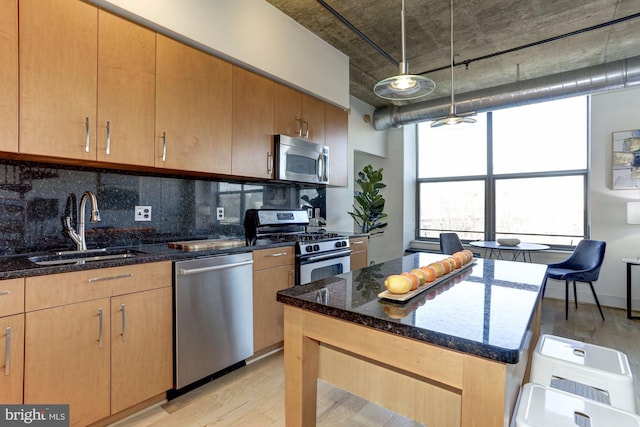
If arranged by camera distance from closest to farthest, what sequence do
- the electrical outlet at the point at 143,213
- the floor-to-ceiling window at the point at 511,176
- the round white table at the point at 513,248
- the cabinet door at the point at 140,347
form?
the cabinet door at the point at 140,347, the electrical outlet at the point at 143,213, the round white table at the point at 513,248, the floor-to-ceiling window at the point at 511,176

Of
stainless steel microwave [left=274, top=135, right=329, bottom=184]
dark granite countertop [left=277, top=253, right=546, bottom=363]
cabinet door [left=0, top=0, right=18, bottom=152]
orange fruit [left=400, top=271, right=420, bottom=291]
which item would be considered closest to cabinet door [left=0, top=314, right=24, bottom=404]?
cabinet door [left=0, top=0, right=18, bottom=152]

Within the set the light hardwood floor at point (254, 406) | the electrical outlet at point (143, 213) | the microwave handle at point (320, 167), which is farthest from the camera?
the microwave handle at point (320, 167)

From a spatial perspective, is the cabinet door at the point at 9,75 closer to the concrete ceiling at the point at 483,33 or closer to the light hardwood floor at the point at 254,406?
the light hardwood floor at the point at 254,406

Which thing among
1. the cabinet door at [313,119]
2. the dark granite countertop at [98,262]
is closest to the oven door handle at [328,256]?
the dark granite countertop at [98,262]

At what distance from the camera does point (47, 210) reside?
192 cm

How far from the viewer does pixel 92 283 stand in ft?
5.27

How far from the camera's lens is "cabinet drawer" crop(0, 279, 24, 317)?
1.34 metres

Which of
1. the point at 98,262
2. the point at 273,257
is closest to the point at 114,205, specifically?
the point at 98,262

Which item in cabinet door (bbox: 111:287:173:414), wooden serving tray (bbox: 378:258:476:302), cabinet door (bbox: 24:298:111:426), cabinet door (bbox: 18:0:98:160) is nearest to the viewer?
wooden serving tray (bbox: 378:258:476:302)

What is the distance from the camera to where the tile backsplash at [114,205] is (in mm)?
1827

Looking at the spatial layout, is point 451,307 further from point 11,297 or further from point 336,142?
point 336,142

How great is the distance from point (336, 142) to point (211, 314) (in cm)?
232

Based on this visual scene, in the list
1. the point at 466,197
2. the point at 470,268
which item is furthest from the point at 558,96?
the point at 470,268

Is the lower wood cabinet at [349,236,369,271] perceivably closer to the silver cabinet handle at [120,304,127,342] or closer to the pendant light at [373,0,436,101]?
the pendant light at [373,0,436,101]
